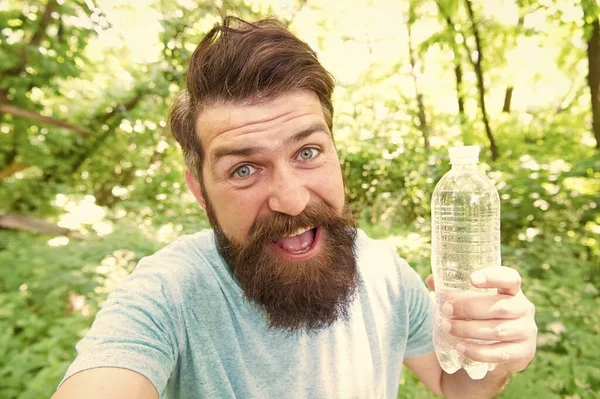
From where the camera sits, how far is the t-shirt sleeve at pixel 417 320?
170 cm

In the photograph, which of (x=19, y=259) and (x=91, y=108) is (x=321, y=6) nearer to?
(x=91, y=108)

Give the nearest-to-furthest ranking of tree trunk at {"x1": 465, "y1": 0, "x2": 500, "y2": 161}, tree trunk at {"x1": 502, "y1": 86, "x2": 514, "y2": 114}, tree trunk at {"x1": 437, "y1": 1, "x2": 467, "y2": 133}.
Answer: tree trunk at {"x1": 437, "y1": 1, "x2": 467, "y2": 133}, tree trunk at {"x1": 465, "y1": 0, "x2": 500, "y2": 161}, tree trunk at {"x1": 502, "y1": 86, "x2": 514, "y2": 114}

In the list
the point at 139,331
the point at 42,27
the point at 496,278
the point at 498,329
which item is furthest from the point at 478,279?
the point at 42,27

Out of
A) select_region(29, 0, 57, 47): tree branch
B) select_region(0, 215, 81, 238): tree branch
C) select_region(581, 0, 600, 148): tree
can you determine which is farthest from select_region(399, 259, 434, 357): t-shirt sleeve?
select_region(581, 0, 600, 148): tree

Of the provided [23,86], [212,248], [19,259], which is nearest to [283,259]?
[212,248]

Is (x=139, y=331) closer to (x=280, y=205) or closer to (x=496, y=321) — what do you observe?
(x=280, y=205)

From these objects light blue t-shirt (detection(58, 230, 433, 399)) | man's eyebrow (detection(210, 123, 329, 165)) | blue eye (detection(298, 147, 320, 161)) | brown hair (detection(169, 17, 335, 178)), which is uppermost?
brown hair (detection(169, 17, 335, 178))

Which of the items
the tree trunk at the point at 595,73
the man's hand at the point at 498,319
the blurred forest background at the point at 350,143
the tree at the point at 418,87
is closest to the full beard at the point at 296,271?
the man's hand at the point at 498,319

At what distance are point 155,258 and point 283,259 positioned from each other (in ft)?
1.53

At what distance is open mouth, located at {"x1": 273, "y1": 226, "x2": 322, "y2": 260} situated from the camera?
1.44 m

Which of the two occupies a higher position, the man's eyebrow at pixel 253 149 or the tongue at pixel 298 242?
the man's eyebrow at pixel 253 149

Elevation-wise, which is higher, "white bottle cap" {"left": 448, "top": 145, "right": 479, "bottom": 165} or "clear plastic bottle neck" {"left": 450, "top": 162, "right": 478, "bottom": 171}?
"white bottle cap" {"left": 448, "top": 145, "right": 479, "bottom": 165}

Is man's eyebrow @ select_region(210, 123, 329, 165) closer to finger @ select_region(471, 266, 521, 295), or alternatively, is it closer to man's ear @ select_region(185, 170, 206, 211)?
man's ear @ select_region(185, 170, 206, 211)

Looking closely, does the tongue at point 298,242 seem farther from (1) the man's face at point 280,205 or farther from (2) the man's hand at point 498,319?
(2) the man's hand at point 498,319
